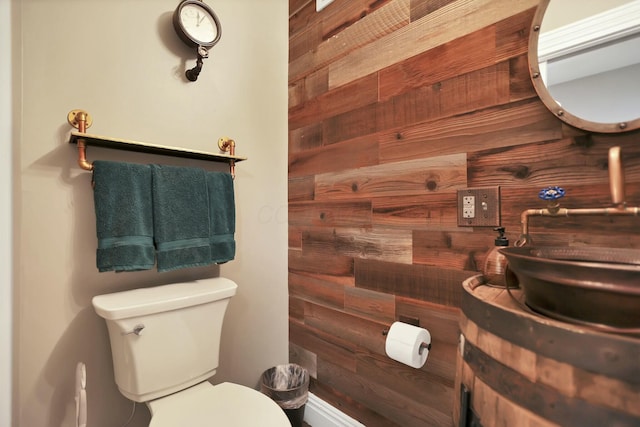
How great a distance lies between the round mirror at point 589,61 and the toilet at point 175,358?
128 cm

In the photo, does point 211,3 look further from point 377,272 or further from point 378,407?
point 378,407

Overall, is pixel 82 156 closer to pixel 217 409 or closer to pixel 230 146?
pixel 230 146

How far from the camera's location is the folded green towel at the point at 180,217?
1182 millimetres

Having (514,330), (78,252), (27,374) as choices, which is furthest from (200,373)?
(514,330)

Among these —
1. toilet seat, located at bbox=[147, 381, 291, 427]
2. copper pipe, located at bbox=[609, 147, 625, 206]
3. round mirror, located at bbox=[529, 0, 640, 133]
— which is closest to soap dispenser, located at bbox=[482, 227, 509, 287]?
copper pipe, located at bbox=[609, 147, 625, 206]

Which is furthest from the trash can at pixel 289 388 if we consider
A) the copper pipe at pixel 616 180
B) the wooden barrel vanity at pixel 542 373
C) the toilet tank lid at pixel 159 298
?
the copper pipe at pixel 616 180

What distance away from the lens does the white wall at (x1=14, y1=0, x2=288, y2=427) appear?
3.44 ft

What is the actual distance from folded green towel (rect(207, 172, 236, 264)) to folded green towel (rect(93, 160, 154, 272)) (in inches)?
10.3

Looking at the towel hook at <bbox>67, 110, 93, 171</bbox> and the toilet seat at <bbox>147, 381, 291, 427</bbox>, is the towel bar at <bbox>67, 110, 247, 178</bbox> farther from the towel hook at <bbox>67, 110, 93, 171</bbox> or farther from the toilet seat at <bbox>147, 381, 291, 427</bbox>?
the toilet seat at <bbox>147, 381, 291, 427</bbox>

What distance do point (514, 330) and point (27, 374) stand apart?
4.94 feet

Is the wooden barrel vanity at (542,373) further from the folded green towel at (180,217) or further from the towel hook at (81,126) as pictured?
the towel hook at (81,126)

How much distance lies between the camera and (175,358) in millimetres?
1147
